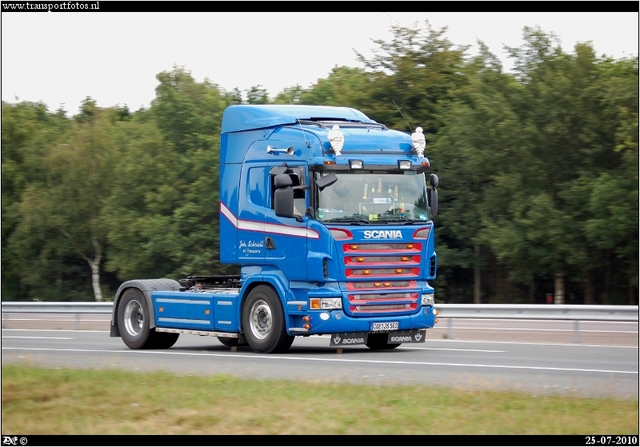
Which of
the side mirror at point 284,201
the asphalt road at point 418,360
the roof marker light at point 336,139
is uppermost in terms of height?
the roof marker light at point 336,139

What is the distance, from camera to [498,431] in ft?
28.2

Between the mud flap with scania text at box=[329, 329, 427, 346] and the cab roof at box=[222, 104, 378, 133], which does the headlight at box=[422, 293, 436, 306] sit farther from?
the cab roof at box=[222, 104, 378, 133]

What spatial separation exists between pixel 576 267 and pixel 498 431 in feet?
91.8

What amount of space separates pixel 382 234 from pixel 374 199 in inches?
22.3

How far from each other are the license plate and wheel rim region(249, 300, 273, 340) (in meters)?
1.65

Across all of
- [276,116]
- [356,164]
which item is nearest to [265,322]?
[356,164]

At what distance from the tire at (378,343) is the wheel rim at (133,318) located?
4.29 m

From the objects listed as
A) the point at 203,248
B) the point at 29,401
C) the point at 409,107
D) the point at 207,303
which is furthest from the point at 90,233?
the point at 29,401

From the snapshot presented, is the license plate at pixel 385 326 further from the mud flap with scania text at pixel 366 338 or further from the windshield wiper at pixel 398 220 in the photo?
the windshield wiper at pixel 398 220

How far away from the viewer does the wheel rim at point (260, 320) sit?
16609 mm

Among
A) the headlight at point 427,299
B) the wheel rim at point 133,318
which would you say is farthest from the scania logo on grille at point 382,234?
the wheel rim at point 133,318

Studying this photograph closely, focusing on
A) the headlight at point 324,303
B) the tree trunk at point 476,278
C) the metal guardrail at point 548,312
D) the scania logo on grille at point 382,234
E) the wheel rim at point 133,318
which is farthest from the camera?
the tree trunk at point 476,278

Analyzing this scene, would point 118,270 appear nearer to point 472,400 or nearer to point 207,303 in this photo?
point 207,303

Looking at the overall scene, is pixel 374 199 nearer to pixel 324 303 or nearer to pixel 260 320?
pixel 324 303
